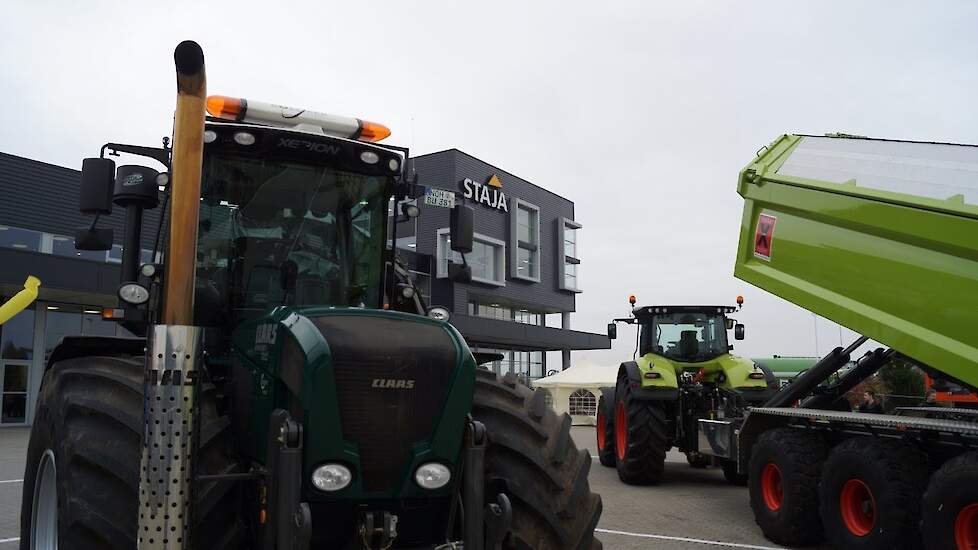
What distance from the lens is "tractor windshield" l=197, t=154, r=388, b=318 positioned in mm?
4266

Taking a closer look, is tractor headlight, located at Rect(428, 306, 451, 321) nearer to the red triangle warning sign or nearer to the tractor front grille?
the tractor front grille

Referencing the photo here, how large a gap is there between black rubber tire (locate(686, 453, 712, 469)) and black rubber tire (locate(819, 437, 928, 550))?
5.15 m

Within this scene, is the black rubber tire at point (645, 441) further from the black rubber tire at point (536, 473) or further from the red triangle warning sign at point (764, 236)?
the black rubber tire at point (536, 473)

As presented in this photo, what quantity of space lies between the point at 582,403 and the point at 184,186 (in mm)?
28205

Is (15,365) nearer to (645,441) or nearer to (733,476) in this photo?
(645,441)

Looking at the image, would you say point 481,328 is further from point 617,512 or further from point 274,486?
point 274,486

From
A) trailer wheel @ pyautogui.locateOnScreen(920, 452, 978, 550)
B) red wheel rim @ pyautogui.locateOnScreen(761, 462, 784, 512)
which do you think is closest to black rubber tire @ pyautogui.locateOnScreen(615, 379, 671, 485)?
red wheel rim @ pyautogui.locateOnScreen(761, 462, 784, 512)

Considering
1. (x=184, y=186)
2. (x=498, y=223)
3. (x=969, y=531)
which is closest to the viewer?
(x=184, y=186)

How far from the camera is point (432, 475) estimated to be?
332 cm

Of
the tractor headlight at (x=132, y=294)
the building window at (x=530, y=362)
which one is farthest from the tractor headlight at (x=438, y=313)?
the building window at (x=530, y=362)

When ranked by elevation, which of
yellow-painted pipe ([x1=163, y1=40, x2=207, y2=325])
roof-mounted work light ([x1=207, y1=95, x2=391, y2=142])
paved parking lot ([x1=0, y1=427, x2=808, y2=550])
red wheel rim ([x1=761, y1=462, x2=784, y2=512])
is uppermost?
roof-mounted work light ([x1=207, y1=95, x2=391, y2=142])

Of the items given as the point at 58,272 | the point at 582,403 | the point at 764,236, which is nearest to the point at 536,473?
the point at 764,236

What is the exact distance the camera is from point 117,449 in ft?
11.3

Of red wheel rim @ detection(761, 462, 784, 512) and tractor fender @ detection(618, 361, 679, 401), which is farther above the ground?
tractor fender @ detection(618, 361, 679, 401)
